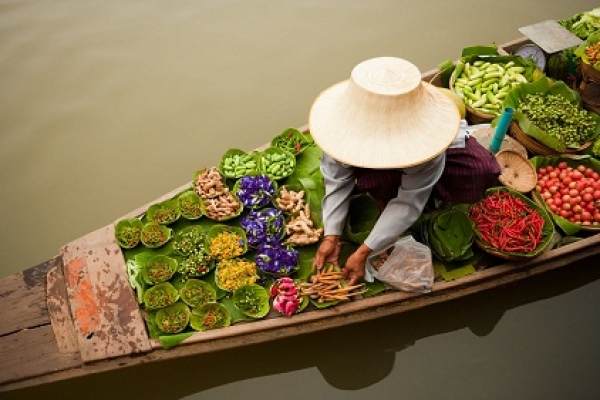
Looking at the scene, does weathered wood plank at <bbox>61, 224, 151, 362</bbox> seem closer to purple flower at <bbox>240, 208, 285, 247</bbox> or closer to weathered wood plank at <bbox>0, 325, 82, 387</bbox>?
weathered wood plank at <bbox>0, 325, 82, 387</bbox>

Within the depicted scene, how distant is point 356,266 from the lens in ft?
9.24

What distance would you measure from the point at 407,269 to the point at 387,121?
910 mm

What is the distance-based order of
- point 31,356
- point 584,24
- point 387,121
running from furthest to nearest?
1. point 584,24
2. point 31,356
3. point 387,121

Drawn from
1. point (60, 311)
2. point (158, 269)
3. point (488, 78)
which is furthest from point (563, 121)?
point (60, 311)

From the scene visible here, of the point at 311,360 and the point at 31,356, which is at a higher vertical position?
the point at 31,356

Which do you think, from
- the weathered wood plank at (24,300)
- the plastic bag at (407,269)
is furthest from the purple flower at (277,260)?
the weathered wood plank at (24,300)

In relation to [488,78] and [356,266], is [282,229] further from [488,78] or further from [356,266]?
[488,78]

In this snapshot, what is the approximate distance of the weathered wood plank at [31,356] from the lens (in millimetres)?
2711

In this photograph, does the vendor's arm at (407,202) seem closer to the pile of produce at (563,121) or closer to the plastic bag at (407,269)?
the plastic bag at (407,269)

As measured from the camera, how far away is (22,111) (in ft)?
14.4

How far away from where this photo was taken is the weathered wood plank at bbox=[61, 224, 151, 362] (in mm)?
2707

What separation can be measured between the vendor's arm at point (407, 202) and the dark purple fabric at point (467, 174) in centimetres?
11

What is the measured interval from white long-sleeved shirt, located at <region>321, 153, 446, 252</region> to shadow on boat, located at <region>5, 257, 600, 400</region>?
0.74 metres

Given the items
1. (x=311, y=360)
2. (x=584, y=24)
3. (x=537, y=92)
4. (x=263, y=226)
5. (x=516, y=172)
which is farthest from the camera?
(x=584, y=24)
